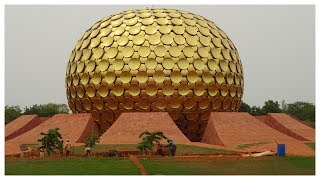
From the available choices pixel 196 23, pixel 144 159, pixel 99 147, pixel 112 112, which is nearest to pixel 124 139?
pixel 99 147

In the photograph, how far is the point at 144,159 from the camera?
15.9m

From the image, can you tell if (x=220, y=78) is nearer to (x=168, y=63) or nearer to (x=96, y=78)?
(x=168, y=63)

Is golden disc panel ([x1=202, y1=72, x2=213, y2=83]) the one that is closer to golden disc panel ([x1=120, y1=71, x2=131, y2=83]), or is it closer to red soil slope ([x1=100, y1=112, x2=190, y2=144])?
red soil slope ([x1=100, y1=112, x2=190, y2=144])

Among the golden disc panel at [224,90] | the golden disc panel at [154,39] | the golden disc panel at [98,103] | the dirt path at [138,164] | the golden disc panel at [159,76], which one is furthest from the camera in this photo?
the golden disc panel at [224,90]

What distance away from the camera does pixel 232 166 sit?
14.1 metres

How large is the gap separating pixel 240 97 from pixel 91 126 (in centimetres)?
863

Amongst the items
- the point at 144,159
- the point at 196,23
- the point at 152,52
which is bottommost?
the point at 144,159

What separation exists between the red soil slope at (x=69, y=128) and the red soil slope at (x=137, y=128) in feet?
4.90

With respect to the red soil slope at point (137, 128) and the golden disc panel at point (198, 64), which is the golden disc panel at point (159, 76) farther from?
the red soil slope at point (137, 128)

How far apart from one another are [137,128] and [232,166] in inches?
355

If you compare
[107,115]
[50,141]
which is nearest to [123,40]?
[107,115]

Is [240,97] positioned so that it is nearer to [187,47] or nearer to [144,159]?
[187,47]

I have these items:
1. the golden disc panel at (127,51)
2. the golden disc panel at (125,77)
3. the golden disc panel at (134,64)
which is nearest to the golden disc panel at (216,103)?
the golden disc panel at (134,64)

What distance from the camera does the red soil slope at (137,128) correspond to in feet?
71.3
